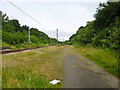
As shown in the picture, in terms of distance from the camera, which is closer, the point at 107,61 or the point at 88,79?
the point at 88,79

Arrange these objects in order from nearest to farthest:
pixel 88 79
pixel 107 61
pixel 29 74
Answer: pixel 88 79
pixel 29 74
pixel 107 61

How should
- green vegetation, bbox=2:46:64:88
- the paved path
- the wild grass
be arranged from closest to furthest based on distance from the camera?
green vegetation, bbox=2:46:64:88 → the paved path → the wild grass

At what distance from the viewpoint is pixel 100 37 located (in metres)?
10.9

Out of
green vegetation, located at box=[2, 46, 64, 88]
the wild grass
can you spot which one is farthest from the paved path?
the wild grass

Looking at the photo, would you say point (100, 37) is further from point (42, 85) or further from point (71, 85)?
point (42, 85)

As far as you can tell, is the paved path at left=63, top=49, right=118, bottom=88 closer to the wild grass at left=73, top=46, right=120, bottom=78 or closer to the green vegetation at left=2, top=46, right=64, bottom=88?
the green vegetation at left=2, top=46, right=64, bottom=88

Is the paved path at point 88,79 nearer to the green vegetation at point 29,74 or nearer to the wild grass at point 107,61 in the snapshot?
the green vegetation at point 29,74

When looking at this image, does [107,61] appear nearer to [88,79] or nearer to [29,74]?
[88,79]

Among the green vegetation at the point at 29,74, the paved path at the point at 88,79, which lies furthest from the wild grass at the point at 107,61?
the green vegetation at the point at 29,74

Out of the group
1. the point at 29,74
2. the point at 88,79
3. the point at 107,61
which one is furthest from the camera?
the point at 107,61

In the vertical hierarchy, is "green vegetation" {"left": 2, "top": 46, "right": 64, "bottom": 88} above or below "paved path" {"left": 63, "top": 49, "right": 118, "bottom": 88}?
above

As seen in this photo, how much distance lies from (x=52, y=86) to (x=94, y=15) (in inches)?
525

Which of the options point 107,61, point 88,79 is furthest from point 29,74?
point 107,61

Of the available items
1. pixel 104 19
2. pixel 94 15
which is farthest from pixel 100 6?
pixel 104 19
